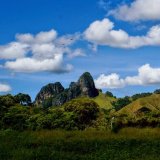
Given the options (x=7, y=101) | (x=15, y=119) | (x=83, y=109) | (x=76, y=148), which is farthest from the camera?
(x=7, y=101)

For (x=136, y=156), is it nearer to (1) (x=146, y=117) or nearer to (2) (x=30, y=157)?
(2) (x=30, y=157)

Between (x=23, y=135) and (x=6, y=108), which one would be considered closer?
(x=23, y=135)

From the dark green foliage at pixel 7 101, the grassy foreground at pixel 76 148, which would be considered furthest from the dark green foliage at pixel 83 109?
the grassy foreground at pixel 76 148

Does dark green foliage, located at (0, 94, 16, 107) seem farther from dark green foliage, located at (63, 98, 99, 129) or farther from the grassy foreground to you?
the grassy foreground

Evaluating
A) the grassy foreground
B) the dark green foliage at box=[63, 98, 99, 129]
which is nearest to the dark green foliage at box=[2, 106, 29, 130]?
the dark green foliage at box=[63, 98, 99, 129]

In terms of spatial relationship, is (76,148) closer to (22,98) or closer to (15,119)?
(15,119)

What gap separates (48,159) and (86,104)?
24.2 m

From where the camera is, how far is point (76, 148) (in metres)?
Result: 25.8

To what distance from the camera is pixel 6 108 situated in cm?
4362

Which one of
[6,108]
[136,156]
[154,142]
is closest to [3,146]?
[136,156]

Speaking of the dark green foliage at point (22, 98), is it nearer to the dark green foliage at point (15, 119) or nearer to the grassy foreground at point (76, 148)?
the dark green foliage at point (15, 119)

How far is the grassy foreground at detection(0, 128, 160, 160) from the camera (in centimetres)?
2189

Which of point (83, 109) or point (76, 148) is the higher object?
point (83, 109)

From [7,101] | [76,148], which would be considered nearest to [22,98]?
[7,101]
